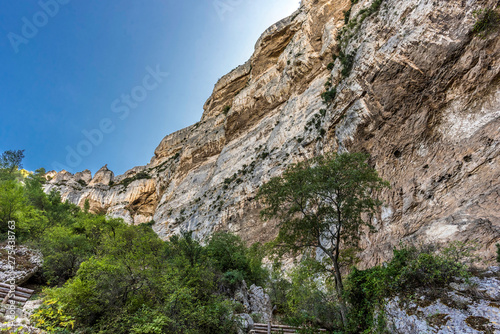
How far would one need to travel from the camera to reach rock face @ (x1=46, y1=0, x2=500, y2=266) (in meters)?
10.4

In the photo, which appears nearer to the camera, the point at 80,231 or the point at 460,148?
the point at 460,148

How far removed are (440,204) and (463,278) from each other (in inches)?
235

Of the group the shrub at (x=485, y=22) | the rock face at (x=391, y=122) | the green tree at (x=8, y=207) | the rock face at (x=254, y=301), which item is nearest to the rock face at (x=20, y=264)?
the green tree at (x=8, y=207)

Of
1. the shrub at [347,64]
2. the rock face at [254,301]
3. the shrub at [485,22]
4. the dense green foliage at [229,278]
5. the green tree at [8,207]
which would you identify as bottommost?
the rock face at [254,301]

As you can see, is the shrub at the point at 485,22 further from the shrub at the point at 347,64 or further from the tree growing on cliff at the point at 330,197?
the tree growing on cliff at the point at 330,197

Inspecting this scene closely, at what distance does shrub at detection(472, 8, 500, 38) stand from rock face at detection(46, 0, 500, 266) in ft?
0.85

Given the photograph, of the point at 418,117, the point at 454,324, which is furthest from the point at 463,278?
the point at 418,117

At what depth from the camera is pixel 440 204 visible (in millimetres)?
10641

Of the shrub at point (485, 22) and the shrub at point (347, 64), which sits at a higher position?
the shrub at point (347, 64)

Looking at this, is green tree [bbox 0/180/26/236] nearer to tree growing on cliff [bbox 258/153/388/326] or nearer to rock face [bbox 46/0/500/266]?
tree growing on cliff [bbox 258/153/388/326]

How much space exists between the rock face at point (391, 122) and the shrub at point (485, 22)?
258mm

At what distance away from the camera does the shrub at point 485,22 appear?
11.8 m

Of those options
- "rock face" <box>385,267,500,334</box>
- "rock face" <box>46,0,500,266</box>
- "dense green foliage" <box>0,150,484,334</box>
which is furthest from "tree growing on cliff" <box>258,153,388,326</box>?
"rock face" <box>46,0,500,266</box>

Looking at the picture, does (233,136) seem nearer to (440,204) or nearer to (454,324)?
(440,204)
